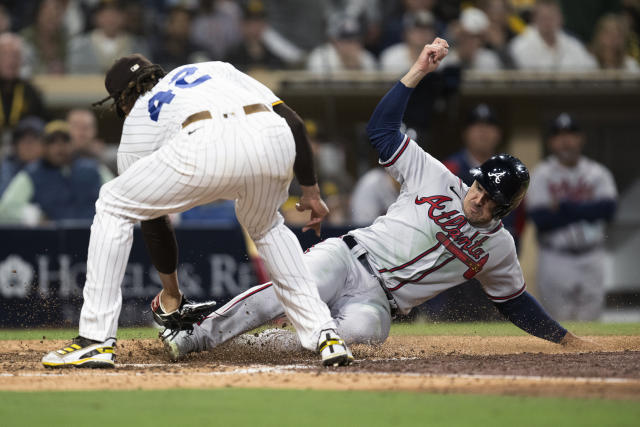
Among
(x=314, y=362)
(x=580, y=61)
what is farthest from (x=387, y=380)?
(x=580, y=61)

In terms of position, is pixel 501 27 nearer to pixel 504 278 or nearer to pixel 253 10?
pixel 253 10

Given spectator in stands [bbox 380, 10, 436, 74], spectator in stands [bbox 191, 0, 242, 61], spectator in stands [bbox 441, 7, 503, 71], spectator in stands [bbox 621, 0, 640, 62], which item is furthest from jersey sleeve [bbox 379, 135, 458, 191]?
spectator in stands [bbox 621, 0, 640, 62]

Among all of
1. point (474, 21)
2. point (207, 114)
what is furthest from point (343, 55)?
point (207, 114)

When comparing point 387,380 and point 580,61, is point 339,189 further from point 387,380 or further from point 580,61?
point 387,380

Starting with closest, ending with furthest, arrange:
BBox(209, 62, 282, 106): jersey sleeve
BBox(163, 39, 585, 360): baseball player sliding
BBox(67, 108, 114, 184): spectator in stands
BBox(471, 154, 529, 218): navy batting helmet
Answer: BBox(209, 62, 282, 106): jersey sleeve → BBox(471, 154, 529, 218): navy batting helmet → BBox(163, 39, 585, 360): baseball player sliding → BBox(67, 108, 114, 184): spectator in stands

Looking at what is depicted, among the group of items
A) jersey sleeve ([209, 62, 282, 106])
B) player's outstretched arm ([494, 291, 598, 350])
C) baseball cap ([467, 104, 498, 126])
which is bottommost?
player's outstretched arm ([494, 291, 598, 350])

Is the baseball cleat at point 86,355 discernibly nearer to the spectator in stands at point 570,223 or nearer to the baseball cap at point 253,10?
the spectator in stands at point 570,223

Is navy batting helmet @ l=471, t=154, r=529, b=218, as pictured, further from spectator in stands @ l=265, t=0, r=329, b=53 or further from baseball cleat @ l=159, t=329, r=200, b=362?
spectator in stands @ l=265, t=0, r=329, b=53
